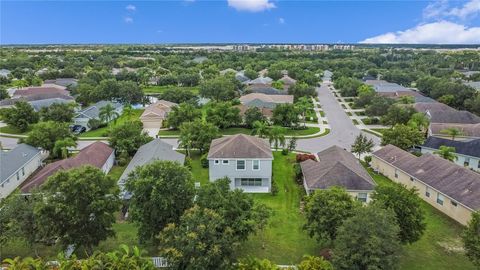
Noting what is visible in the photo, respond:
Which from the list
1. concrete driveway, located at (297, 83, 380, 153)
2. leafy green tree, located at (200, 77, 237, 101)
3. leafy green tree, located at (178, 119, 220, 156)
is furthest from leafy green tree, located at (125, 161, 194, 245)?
leafy green tree, located at (200, 77, 237, 101)

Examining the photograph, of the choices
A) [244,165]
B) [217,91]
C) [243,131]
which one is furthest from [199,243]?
[217,91]

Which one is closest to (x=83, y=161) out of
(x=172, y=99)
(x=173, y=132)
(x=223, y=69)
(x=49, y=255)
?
(x=49, y=255)

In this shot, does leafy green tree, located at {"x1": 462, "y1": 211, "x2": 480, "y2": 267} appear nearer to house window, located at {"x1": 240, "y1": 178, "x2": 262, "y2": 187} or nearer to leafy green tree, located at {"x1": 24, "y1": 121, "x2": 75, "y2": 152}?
house window, located at {"x1": 240, "y1": 178, "x2": 262, "y2": 187}

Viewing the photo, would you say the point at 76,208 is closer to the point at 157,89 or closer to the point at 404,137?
the point at 404,137

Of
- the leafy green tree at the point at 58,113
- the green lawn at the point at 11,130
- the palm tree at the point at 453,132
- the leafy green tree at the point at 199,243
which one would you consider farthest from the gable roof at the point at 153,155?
the palm tree at the point at 453,132

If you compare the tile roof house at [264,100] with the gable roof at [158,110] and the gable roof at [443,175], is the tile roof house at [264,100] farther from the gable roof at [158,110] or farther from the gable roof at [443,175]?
the gable roof at [443,175]

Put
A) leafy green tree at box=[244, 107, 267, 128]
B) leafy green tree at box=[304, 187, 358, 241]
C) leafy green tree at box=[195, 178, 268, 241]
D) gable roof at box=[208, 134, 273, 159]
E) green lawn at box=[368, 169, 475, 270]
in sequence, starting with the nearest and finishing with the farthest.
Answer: leafy green tree at box=[195, 178, 268, 241] < leafy green tree at box=[304, 187, 358, 241] < green lawn at box=[368, 169, 475, 270] < gable roof at box=[208, 134, 273, 159] < leafy green tree at box=[244, 107, 267, 128]
